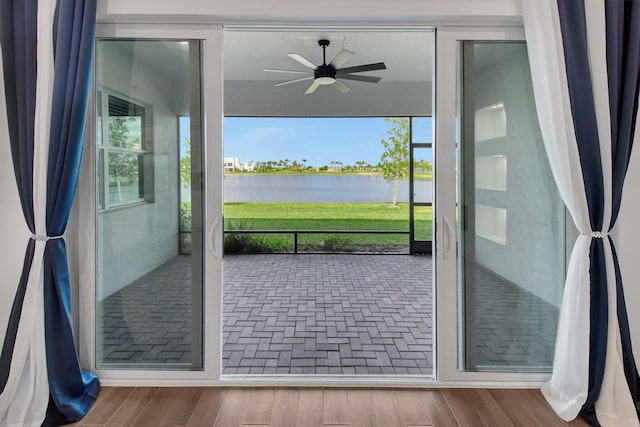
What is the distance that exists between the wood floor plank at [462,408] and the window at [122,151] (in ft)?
6.72

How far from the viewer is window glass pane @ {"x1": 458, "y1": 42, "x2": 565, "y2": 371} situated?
2.33 metres

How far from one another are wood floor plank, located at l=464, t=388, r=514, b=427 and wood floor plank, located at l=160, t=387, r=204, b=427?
151 cm

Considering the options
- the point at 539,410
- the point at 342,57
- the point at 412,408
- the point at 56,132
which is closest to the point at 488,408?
the point at 539,410

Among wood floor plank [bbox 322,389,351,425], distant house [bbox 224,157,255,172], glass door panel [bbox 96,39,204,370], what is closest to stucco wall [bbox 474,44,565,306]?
wood floor plank [bbox 322,389,351,425]

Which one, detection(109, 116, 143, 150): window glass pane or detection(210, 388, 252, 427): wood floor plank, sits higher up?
detection(109, 116, 143, 150): window glass pane

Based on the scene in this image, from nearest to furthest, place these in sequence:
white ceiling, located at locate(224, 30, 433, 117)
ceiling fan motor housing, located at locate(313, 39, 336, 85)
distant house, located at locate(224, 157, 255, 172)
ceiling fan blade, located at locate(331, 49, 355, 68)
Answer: ceiling fan blade, located at locate(331, 49, 355, 68)
ceiling fan motor housing, located at locate(313, 39, 336, 85)
white ceiling, located at locate(224, 30, 433, 117)
distant house, located at locate(224, 157, 255, 172)

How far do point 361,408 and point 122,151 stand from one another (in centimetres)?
197

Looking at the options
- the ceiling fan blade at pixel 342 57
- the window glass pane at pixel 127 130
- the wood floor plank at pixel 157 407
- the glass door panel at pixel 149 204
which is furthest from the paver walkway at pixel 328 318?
the ceiling fan blade at pixel 342 57

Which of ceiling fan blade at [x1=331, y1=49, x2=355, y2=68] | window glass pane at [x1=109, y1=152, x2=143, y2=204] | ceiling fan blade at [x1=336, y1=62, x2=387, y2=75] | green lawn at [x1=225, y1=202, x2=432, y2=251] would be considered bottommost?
green lawn at [x1=225, y1=202, x2=432, y2=251]

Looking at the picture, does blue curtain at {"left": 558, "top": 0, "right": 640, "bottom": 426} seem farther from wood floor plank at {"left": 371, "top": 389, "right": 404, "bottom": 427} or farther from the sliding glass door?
wood floor plank at {"left": 371, "top": 389, "right": 404, "bottom": 427}

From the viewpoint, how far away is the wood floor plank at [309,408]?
1.99 metres

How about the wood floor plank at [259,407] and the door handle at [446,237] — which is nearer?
the wood floor plank at [259,407]

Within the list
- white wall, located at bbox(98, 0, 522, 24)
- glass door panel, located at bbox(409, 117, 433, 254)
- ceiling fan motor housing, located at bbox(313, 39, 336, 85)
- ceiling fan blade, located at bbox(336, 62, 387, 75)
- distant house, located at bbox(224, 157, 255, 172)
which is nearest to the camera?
A: white wall, located at bbox(98, 0, 522, 24)

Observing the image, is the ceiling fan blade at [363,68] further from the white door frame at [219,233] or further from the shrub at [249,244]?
the shrub at [249,244]
